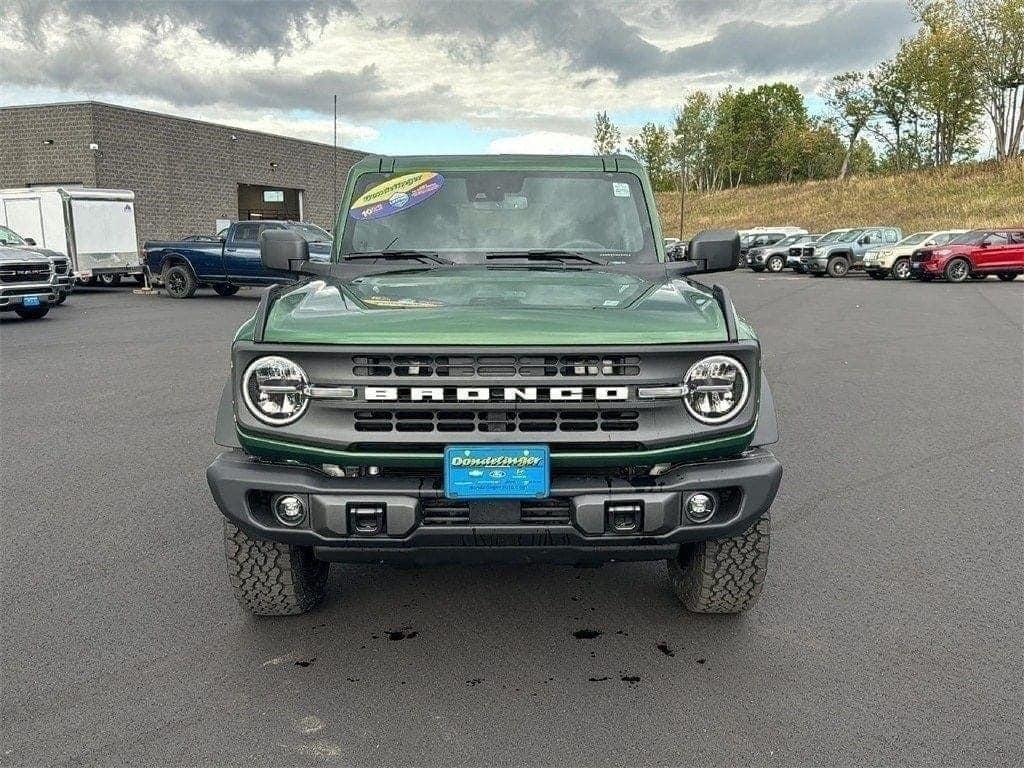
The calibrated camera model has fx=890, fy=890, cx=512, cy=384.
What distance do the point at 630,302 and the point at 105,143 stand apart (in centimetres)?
3352

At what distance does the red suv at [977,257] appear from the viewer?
2652cm

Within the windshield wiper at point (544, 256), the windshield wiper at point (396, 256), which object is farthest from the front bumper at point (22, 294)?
the windshield wiper at point (544, 256)

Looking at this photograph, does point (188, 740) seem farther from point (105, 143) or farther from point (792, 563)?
point (105, 143)

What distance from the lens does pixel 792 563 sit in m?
4.18

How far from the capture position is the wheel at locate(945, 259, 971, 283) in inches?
1047

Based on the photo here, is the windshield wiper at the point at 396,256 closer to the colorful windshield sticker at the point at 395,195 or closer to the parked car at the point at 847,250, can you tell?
the colorful windshield sticker at the point at 395,195

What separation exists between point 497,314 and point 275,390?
0.78 m

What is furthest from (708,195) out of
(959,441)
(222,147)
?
(959,441)

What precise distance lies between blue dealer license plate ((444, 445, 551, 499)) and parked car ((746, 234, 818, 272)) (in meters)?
35.0

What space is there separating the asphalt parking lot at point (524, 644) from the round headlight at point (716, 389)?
36.5 inches

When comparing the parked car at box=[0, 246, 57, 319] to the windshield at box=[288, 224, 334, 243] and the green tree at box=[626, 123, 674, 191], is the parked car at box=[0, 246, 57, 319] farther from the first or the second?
the green tree at box=[626, 123, 674, 191]

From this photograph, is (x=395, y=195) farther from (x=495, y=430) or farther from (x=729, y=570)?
(x=729, y=570)

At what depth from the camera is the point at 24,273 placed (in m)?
15.0

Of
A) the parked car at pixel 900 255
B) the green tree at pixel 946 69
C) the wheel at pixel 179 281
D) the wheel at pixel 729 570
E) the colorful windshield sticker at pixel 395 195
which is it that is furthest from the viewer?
the green tree at pixel 946 69
